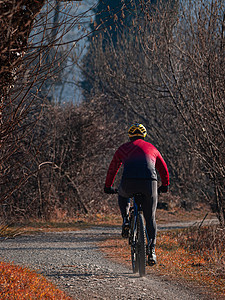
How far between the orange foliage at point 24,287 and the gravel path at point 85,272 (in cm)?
31

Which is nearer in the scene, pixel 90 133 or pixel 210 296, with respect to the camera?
pixel 210 296

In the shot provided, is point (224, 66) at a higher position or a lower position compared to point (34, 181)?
higher

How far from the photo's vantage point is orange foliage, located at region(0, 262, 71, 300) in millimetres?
4691

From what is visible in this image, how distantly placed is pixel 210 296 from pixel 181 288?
17.5 inches

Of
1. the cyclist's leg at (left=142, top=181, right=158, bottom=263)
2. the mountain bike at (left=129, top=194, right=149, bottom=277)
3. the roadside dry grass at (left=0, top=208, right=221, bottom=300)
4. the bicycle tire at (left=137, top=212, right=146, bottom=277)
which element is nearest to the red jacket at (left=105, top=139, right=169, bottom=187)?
the cyclist's leg at (left=142, top=181, right=158, bottom=263)

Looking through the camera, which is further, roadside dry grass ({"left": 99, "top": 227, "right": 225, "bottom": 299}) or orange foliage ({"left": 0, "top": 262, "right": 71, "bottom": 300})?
roadside dry grass ({"left": 99, "top": 227, "right": 225, "bottom": 299})

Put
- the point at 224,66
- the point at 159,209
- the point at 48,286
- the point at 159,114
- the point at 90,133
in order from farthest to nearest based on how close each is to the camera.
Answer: the point at 159,209 < the point at 159,114 < the point at 90,133 < the point at 224,66 < the point at 48,286

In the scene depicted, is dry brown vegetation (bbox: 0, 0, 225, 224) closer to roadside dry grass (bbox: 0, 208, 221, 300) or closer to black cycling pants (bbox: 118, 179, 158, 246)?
roadside dry grass (bbox: 0, 208, 221, 300)

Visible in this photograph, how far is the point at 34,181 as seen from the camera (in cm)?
1510

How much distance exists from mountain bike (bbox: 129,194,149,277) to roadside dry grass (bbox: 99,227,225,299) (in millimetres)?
857

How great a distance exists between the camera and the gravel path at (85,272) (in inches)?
215

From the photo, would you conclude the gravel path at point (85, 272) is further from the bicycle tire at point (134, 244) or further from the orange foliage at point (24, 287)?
the orange foliage at point (24, 287)

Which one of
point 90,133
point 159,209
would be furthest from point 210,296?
point 159,209

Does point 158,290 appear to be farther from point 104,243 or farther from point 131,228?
point 104,243
